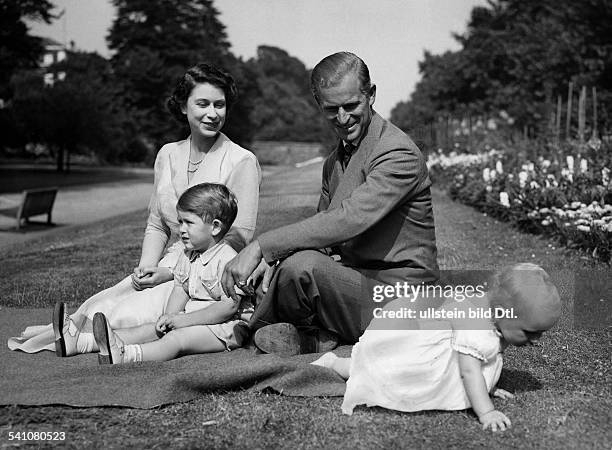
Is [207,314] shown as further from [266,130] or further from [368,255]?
[266,130]

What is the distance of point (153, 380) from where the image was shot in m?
3.39

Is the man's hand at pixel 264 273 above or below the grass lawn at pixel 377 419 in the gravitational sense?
above

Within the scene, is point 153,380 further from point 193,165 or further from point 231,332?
point 193,165

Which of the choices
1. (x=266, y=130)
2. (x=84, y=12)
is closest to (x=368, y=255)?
(x=84, y=12)

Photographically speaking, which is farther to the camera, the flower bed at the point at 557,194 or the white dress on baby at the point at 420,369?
the flower bed at the point at 557,194

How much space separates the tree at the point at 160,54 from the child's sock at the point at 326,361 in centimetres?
4910

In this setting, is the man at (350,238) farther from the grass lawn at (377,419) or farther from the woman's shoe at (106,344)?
the woman's shoe at (106,344)

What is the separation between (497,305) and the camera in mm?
3094

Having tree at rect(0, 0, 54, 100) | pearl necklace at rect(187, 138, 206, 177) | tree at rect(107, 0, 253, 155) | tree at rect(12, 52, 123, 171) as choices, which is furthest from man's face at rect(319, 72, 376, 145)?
tree at rect(107, 0, 253, 155)

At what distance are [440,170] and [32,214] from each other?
9352mm

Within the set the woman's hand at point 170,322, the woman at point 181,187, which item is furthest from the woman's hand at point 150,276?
the woman's hand at point 170,322

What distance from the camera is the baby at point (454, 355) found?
303cm

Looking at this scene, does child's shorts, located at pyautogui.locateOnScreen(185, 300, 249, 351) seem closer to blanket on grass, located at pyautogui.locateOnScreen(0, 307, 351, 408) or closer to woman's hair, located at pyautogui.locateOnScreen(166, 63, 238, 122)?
blanket on grass, located at pyautogui.locateOnScreen(0, 307, 351, 408)

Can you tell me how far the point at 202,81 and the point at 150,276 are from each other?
48.5 inches
